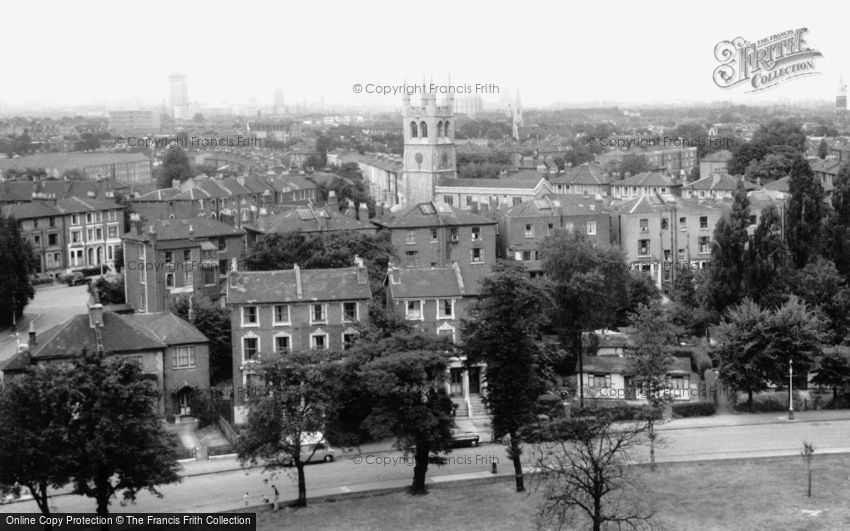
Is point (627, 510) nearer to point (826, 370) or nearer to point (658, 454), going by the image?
point (658, 454)

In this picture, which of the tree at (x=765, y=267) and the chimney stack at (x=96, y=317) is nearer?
the chimney stack at (x=96, y=317)

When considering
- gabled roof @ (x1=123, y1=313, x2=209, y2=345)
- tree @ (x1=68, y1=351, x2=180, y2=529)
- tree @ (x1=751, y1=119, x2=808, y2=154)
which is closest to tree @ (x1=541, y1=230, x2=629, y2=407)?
gabled roof @ (x1=123, y1=313, x2=209, y2=345)

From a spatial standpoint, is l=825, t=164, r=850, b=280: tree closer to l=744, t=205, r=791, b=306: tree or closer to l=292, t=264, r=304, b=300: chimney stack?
l=744, t=205, r=791, b=306: tree

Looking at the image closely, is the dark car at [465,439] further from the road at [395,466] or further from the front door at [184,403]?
the front door at [184,403]

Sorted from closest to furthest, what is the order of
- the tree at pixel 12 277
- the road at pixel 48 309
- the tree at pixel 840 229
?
the road at pixel 48 309, the tree at pixel 840 229, the tree at pixel 12 277

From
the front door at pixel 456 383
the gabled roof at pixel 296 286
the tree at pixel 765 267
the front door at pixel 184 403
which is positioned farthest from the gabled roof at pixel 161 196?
the tree at pixel 765 267

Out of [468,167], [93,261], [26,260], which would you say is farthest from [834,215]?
[468,167]
